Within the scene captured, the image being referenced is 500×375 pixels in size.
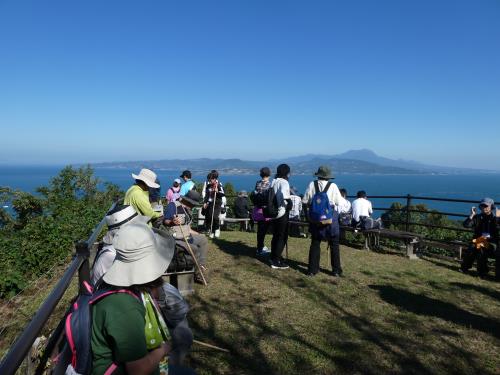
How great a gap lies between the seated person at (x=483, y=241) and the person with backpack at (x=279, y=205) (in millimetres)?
3586

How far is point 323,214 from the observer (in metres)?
6.32

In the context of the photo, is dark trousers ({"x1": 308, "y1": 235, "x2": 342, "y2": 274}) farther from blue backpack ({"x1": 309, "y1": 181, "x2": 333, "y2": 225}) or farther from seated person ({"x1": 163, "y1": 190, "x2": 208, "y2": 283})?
seated person ({"x1": 163, "y1": 190, "x2": 208, "y2": 283})

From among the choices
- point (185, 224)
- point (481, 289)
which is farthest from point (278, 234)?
point (481, 289)

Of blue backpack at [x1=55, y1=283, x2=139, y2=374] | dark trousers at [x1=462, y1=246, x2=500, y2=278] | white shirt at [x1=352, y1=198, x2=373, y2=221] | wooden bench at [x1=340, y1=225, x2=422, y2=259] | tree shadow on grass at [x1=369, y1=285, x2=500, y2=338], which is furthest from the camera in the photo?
white shirt at [x1=352, y1=198, x2=373, y2=221]

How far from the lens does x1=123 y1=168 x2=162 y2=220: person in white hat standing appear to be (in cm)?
482

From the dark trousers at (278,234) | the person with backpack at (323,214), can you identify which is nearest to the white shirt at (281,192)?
the dark trousers at (278,234)

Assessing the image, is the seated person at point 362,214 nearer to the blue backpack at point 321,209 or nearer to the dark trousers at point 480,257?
the dark trousers at point 480,257

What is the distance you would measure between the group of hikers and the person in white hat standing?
0.01 m

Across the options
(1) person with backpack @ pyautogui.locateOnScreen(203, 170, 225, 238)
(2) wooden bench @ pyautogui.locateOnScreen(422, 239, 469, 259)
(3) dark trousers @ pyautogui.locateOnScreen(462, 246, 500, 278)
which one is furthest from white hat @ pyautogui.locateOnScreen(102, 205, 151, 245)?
(2) wooden bench @ pyautogui.locateOnScreen(422, 239, 469, 259)

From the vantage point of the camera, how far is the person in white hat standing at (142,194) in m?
4.82

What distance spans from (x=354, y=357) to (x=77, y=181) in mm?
18101

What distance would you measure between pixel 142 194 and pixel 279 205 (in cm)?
259

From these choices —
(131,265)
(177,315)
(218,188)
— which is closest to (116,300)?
(131,265)

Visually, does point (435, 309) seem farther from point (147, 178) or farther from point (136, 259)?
point (136, 259)
